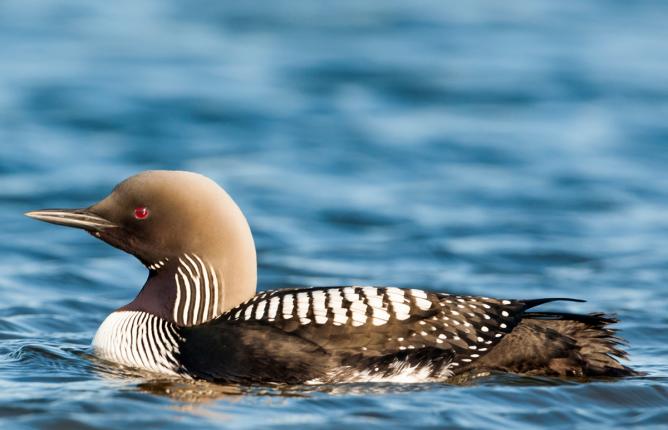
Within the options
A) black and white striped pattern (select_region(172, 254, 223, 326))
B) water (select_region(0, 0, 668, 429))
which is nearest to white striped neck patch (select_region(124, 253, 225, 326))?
black and white striped pattern (select_region(172, 254, 223, 326))

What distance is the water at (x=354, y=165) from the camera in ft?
20.4

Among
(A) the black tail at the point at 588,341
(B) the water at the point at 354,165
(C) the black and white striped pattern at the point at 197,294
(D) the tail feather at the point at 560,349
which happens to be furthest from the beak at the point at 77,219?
(A) the black tail at the point at 588,341

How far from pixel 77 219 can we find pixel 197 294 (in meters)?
0.73

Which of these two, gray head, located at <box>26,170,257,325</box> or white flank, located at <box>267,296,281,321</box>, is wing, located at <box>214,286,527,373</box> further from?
gray head, located at <box>26,170,257,325</box>

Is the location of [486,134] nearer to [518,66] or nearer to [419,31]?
[518,66]

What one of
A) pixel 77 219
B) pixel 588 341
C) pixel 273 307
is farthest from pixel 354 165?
pixel 273 307

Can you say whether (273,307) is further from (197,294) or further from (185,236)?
(185,236)

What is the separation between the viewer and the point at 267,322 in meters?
6.21

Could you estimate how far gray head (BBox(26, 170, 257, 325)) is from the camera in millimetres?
6461

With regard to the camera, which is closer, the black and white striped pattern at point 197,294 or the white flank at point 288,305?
the white flank at point 288,305

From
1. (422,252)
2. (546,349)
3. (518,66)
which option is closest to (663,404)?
(546,349)

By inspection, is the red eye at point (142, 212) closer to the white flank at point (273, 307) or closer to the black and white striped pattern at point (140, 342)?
the black and white striped pattern at point (140, 342)

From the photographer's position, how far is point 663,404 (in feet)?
20.7

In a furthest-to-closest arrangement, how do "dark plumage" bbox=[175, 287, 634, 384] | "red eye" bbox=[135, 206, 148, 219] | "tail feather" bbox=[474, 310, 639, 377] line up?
1. "red eye" bbox=[135, 206, 148, 219]
2. "tail feather" bbox=[474, 310, 639, 377]
3. "dark plumage" bbox=[175, 287, 634, 384]
